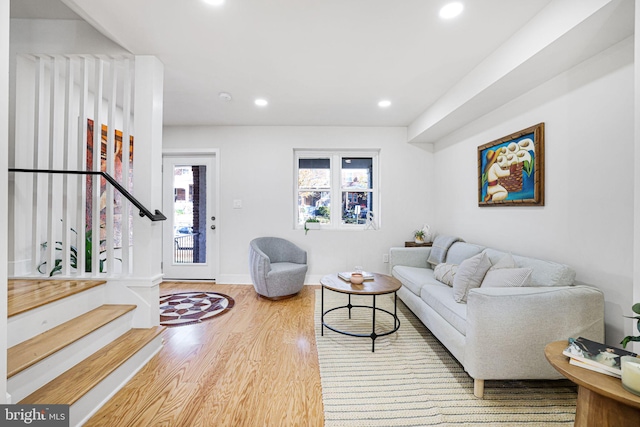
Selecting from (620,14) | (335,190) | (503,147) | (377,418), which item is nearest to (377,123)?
(335,190)

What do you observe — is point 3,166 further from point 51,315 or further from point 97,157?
point 97,157

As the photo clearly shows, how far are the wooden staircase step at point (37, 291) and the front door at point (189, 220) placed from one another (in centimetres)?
214

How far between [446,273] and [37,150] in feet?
12.6

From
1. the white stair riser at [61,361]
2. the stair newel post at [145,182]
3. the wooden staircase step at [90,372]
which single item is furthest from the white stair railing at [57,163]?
the wooden staircase step at [90,372]

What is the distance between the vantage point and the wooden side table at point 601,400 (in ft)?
3.49

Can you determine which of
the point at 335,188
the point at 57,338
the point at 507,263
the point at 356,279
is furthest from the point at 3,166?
the point at 335,188

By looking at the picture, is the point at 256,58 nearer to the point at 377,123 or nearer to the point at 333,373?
the point at 377,123

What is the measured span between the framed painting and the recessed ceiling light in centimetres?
120

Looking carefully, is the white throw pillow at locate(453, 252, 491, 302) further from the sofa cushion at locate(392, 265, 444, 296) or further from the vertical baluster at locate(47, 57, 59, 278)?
the vertical baluster at locate(47, 57, 59, 278)

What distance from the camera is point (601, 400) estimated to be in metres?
1.15

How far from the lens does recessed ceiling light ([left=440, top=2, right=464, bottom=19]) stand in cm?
176

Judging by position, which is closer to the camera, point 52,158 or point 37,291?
point 37,291

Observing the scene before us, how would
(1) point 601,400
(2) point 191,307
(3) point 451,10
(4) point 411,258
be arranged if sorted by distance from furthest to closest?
1. (4) point 411,258
2. (2) point 191,307
3. (3) point 451,10
4. (1) point 601,400

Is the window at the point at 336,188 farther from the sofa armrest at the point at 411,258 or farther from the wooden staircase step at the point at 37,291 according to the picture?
the wooden staircase step at the point at 37,291
